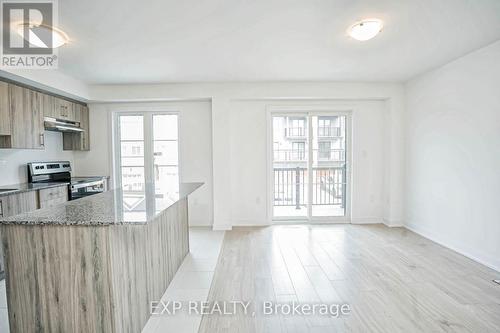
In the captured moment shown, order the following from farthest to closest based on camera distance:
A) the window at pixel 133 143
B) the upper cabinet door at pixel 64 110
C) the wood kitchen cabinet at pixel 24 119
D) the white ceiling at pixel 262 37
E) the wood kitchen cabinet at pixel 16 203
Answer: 1. the window at pixel 133 143
2. the upper cabinet door at pixel 64 110
3. the wood kitchen cabinet at pixel 24 119
4. the wood kitchen cabinet at pixel 16 203
5. the white ceiling at pixel 262 37

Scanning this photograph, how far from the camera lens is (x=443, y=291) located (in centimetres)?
247

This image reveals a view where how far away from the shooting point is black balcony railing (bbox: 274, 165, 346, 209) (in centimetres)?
494

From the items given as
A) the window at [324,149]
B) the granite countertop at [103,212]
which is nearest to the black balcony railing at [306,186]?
the window at [324,149]

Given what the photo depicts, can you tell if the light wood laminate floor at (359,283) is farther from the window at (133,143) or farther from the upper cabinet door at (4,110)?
the upper cabinet door at (4,110)

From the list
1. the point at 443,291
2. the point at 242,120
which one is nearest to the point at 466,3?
the point at 443,291

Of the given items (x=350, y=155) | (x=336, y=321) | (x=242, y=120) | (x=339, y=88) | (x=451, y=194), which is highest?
(x=339, y=88)

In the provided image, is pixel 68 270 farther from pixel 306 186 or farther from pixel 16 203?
pixel 306 186

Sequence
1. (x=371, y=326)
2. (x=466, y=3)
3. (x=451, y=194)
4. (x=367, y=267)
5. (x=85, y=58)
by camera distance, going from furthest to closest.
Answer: (x=451, y=194)
(x=85, y=58)
(x=367, y=267)
(x=466, y=3)
(x=371, y=326)

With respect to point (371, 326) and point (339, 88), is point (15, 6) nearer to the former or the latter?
point (371, 326)

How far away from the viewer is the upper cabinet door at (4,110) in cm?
302

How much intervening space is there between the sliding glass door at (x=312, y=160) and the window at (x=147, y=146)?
1964 mm

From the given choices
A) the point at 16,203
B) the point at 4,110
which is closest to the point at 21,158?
the point at 4,110

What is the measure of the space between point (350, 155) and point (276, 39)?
2.90 m

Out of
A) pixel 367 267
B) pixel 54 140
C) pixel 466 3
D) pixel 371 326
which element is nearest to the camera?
pixel 371 326
